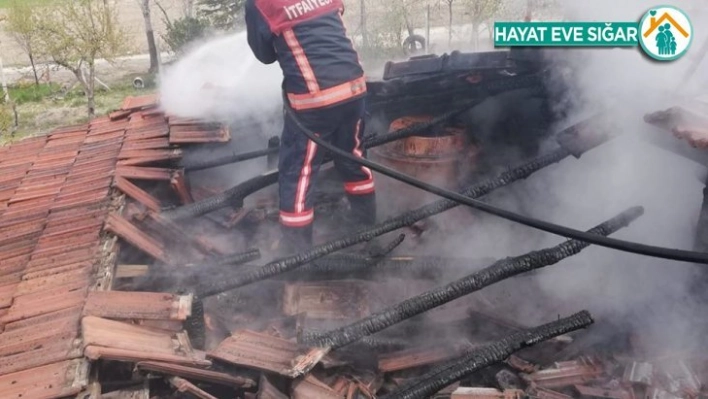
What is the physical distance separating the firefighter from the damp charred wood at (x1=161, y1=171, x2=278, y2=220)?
2.14 ft

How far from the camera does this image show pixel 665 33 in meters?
4.07

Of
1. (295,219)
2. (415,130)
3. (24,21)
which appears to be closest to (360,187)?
(295,219)

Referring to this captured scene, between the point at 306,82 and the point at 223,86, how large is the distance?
2.36 meters

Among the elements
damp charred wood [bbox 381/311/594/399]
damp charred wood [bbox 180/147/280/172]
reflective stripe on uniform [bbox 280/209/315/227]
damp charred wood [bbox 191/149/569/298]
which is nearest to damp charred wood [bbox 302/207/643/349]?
damp charred wood [bbox 381/311/594/399]

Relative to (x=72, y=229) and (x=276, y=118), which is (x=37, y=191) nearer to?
(x=72, y=229)

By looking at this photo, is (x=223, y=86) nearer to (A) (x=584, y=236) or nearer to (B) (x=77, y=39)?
(A) (x=584, y=236)

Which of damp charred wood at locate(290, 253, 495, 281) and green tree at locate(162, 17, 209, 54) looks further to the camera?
green tree at locate(162, 17, 209, 54)

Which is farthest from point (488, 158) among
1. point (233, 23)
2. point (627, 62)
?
point (233, 23)

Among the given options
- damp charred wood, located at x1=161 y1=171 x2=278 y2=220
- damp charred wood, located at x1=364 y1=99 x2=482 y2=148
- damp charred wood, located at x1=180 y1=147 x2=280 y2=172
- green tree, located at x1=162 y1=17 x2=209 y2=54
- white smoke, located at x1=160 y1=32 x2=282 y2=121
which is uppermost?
white smoke, located at x1=160 y1=32 x2=282 y2=121

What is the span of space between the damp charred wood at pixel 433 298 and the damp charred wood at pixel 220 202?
1.72 m

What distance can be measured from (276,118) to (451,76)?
178cm

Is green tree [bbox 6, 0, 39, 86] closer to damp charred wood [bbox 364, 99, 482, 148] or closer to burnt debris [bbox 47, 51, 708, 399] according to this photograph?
burnt debris [bbox 47, 51, 708, 399]

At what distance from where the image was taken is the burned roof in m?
2.56

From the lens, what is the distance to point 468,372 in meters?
2.94
